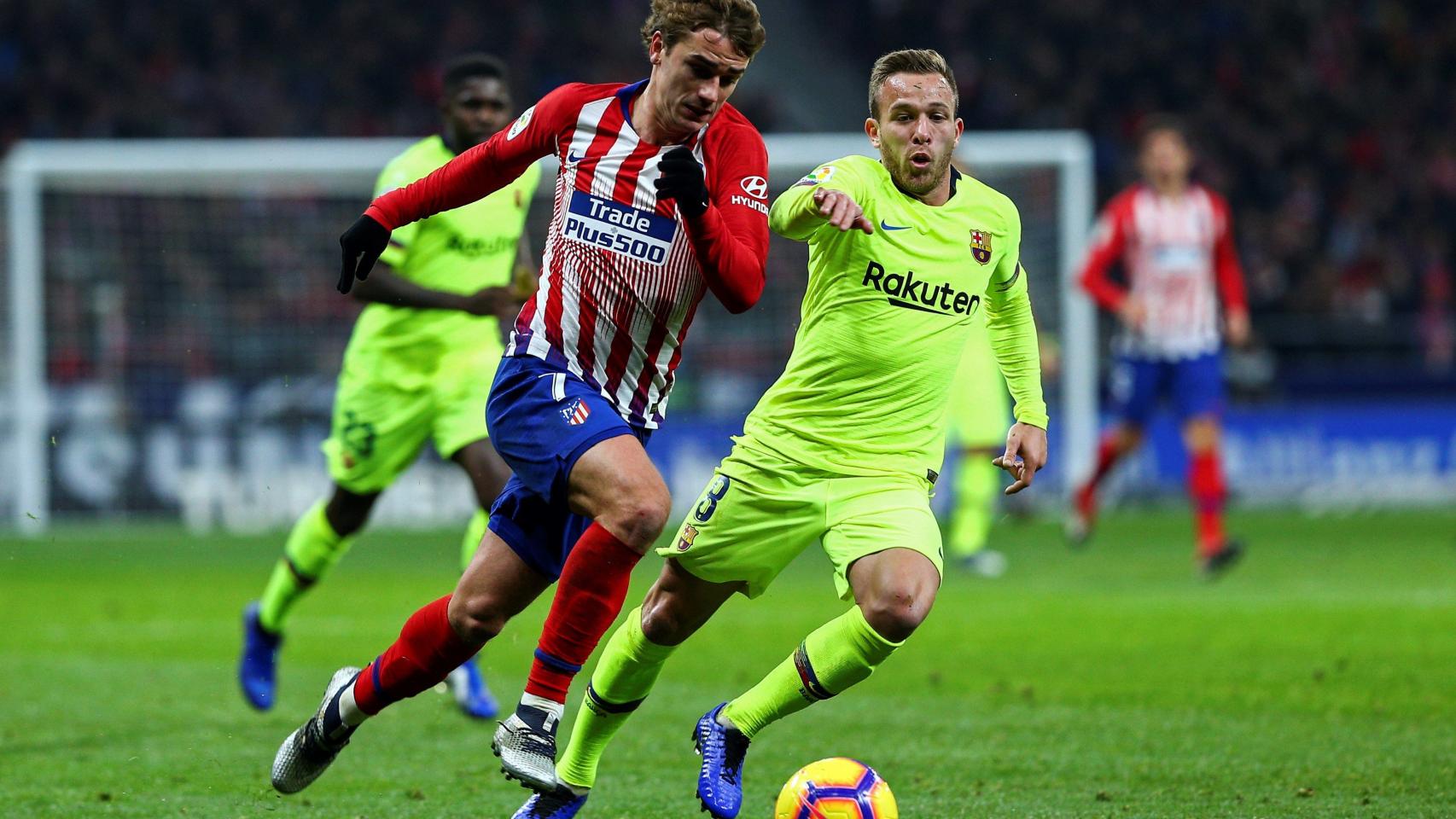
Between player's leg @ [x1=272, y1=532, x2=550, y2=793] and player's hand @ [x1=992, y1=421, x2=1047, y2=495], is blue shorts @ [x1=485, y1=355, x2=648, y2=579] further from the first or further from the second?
player's hand @ [x1=992, y1=421, x2=1047, y2=495]

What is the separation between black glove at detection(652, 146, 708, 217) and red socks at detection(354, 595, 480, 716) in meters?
1.32

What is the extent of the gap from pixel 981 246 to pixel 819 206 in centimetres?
76

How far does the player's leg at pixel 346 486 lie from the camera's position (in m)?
7.02

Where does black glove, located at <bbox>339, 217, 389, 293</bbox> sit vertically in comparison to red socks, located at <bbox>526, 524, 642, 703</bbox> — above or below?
above

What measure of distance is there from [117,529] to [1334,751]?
13445 millimetres

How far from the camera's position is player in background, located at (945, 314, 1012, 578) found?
464 inches

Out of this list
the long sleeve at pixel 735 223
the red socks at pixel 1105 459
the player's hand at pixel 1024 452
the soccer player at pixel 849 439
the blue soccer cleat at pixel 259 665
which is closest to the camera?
the long sleeve at pixel 735 223

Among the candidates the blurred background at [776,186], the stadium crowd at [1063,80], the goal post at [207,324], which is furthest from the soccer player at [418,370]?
the stadium crowd at [1063,80]

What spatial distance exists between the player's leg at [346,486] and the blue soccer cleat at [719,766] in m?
2.57

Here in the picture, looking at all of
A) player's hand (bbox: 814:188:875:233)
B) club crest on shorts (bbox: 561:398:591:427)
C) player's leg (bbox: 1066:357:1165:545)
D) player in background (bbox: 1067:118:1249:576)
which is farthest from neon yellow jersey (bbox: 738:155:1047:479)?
player's leg (bbox: 1066:357:1165:545)

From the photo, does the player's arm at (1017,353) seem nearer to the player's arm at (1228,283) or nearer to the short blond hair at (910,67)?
the short blond hair at (910,67)

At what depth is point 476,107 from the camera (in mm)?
6977

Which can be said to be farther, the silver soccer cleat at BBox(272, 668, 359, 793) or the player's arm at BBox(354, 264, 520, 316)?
the player's arm at BBox(354, 264, 520, 316)

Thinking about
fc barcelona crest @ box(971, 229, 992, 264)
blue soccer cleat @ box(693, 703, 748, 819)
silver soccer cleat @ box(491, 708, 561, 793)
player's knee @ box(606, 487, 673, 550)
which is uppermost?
fc barcelona crest @ box(971, 229, 992, 264)
